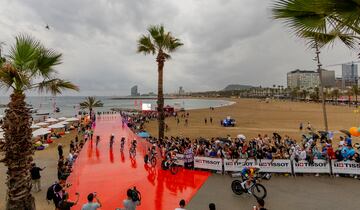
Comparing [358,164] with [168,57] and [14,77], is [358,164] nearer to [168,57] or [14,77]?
[14,77]

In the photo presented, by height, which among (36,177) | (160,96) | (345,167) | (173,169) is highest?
(160,96)

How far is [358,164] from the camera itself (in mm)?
12578

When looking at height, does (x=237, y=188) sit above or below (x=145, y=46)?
below

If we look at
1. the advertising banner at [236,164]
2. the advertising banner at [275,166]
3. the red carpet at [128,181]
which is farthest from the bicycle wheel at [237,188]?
the advertising banner at [275,166]

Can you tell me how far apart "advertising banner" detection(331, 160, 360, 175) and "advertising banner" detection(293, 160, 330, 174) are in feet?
0.98

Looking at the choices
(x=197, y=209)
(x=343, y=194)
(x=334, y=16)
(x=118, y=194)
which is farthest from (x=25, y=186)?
(x=343, y=194)

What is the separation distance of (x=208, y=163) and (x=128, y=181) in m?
4.44

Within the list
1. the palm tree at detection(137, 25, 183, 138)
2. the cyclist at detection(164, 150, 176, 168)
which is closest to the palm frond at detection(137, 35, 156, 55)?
the palm tree at detection(137, 25, 183, 138)

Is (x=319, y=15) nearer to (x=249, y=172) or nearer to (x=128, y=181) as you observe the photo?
(x=249, y=172)

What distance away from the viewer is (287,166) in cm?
1362

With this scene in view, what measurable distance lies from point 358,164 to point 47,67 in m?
13.8

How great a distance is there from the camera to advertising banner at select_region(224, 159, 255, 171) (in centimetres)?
1401

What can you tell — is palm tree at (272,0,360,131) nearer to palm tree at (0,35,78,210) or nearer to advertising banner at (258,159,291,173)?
palm tree at (0,35,78,210)

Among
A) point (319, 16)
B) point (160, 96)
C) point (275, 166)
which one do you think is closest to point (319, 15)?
point (319, 16)
